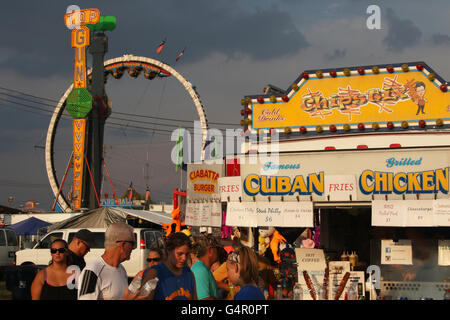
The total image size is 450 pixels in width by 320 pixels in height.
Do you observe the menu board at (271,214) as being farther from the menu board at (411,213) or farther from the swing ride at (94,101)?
the swing ride at (94,101)

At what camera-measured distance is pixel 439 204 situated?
11320 mm

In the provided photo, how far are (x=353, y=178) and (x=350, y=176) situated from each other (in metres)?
0.07

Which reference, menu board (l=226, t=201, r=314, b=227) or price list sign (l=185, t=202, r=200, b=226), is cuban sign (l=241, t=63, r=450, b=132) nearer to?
price list sign (l=185, t=202, r=200, b=226)

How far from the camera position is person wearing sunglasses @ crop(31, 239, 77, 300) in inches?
232

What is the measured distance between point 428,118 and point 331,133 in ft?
7.33

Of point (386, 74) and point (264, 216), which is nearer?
point (264, 216)

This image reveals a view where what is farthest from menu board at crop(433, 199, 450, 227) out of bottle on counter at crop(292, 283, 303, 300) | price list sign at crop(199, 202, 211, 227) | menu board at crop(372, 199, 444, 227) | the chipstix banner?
price list sign at crop(199, 202, 211, 227)

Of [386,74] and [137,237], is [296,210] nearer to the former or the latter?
[386,74]

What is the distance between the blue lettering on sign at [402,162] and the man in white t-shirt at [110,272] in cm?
778

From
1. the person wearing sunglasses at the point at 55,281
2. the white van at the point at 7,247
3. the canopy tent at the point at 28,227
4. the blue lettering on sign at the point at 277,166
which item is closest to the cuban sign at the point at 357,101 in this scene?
the blue lettering on sign at the point at 277,166

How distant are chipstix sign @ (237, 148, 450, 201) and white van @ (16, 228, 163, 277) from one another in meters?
7.41

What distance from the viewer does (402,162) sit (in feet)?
38.9

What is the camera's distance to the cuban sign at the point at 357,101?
13.8 m
